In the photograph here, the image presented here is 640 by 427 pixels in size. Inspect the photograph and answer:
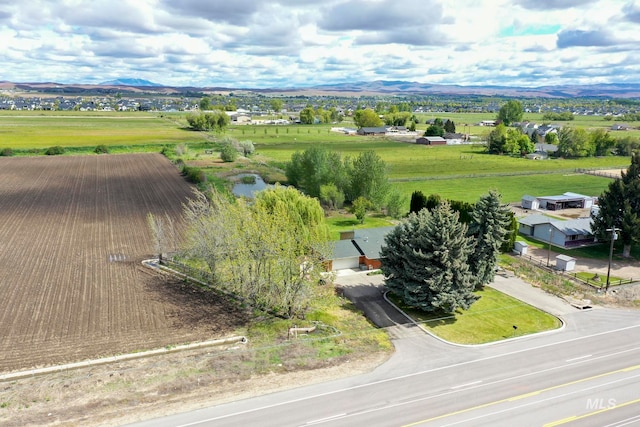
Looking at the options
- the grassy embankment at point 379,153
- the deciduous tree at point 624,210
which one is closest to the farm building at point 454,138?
the grassy embankment at point 379,153

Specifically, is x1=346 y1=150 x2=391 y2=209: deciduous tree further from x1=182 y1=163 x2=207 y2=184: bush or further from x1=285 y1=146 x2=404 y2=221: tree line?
x1=182 y1=163 x2=207 y2=184: bush

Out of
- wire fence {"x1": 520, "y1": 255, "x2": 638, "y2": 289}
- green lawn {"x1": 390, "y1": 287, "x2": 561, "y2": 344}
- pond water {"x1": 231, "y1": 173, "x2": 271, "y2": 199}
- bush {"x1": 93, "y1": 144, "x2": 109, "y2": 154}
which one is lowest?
green lawn {"x1": 390, "y1": 287, "x2": 561, "y2": 344}

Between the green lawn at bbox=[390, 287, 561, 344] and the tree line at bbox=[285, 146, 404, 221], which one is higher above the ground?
the tree line at bbox=[285, 146, 404, 221]

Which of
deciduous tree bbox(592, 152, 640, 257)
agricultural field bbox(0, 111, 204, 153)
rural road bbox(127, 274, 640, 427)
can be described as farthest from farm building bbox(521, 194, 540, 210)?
agricultural field bbox(0, 111, 204, 153)

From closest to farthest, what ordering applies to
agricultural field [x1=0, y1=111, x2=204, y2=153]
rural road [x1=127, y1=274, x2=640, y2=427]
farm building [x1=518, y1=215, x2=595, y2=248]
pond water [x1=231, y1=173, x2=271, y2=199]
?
rural road [x1=127, y1=274, x2=640, y2=427] → farm building [x1=518, y1=215, x2=595, y2=248] → pond water [x1=231, y1=173, x2=271, y2=199] → agricultural field [x1=0, y1=111, x2=204, y2=153]

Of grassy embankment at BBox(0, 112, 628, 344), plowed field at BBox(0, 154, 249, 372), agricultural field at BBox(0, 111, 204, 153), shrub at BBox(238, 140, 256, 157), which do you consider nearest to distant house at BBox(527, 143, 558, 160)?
grassy embankment at BBox(0, 112, 628, 344)

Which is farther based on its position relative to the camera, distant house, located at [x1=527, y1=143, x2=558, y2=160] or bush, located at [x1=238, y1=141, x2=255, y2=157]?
distant house, located at [x1=527, y1=143, x2=558, y2=160]

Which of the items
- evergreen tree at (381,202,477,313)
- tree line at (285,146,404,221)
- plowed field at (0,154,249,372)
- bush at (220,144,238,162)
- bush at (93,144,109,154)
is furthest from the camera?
bush at (93,144,109,154)
